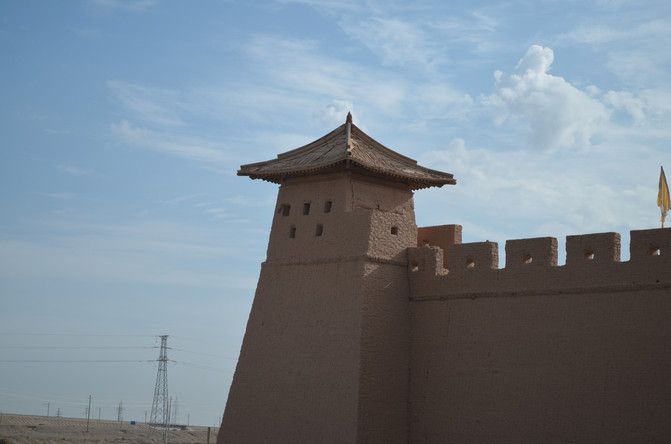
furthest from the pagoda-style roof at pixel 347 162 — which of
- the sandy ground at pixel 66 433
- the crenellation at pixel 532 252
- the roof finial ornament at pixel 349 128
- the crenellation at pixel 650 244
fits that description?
the sandy ground at pixel 66 433

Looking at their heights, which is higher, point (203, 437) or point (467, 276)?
point (467, 276)

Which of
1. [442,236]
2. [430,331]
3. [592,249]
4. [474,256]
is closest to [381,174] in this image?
[442,236]

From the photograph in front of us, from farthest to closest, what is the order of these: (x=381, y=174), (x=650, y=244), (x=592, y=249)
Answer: (x=381, y=174) < (x=592, y=249) < (x=650, y=244)

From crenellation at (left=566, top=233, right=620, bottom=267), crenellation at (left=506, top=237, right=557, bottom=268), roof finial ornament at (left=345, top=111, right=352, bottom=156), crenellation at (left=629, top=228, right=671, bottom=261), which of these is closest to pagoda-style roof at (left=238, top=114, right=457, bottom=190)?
roof finial ornament at (left=345, top=111, right=352, bottom=156)

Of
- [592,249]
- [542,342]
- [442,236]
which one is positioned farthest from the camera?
[442,236]

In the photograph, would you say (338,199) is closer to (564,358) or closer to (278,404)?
(278,404)

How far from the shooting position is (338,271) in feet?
84.3

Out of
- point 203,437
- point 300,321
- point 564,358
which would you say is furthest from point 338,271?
point 203,437

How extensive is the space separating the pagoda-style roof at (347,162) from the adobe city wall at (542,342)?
76.4 inches

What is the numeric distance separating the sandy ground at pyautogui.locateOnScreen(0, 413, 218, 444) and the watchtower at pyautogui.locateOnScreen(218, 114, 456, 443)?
2051 cm

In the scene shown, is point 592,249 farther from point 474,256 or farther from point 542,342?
point 474,256

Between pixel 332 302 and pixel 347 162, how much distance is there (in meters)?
3.27

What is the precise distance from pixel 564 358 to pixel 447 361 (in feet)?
10.1

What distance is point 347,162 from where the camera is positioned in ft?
83.6
